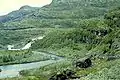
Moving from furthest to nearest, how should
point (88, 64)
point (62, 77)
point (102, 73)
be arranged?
point (88, 64)
point (62, 77)
point (102, 73)

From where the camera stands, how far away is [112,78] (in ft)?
370

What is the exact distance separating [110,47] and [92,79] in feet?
261

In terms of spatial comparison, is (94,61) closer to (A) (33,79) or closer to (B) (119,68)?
(A) (33,79)

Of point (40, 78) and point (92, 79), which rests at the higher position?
point (92, 79)

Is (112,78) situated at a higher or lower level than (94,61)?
higher

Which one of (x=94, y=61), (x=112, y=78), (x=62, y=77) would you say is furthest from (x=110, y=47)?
(x=112, y=78)

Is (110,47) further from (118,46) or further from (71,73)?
(71,73)

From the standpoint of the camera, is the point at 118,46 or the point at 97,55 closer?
the point at 118,46

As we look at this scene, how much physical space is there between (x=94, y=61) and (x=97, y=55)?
13576 millimetres

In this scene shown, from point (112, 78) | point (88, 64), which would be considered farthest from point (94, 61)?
point (112, 78)

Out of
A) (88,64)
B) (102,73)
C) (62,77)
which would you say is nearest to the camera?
(102,73)

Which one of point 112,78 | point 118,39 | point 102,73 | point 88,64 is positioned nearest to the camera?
point 112,78

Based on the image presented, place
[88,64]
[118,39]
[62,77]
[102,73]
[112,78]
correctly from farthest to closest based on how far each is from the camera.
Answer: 1. [118,39]
2. [88,64]
3. [62,77]
4. [102,73]
5. [112,78]

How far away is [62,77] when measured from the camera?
14675 cm
